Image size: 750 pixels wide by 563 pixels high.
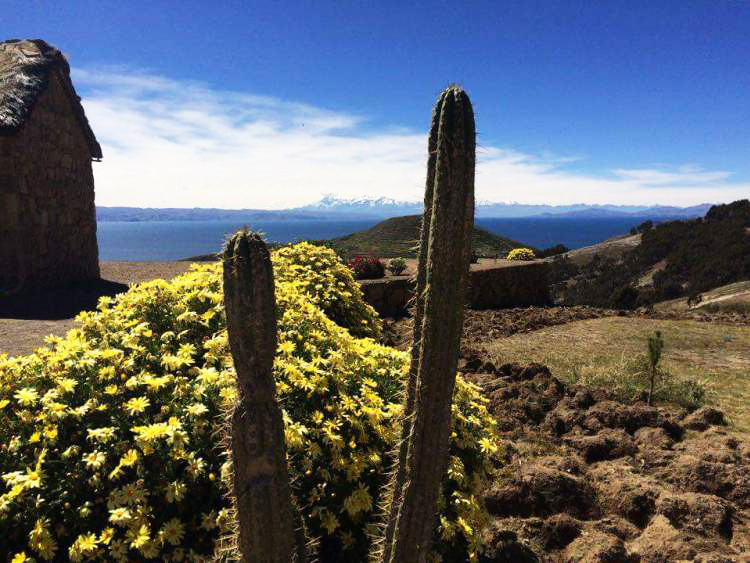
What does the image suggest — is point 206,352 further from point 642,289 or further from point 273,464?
point 642,289

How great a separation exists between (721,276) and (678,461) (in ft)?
86.1

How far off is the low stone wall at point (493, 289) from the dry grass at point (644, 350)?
2.42 metres

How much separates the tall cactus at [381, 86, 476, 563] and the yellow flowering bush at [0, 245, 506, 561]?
28 centimetres

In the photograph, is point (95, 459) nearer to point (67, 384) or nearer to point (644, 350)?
Answer: point (67, 384)

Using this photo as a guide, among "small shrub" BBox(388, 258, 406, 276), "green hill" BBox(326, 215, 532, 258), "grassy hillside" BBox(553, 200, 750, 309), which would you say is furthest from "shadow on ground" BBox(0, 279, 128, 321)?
"grassy hillside" BBox(553, 200, 750, 309)

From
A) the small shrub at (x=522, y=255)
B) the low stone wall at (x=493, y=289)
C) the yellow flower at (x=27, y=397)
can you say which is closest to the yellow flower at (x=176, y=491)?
the yellow flower at (x=27, y=397)

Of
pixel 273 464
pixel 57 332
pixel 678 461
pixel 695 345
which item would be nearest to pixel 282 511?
pixel 273 464

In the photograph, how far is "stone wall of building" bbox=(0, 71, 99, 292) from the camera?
9.83 meters

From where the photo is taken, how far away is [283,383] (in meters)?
2.87

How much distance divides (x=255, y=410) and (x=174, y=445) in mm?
772

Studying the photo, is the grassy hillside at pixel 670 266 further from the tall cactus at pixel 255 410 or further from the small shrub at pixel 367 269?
the tall cactus at pixel 255 410

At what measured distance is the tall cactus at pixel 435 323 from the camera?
1934 mm

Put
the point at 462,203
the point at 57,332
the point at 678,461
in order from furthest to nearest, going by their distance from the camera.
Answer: the point at 57,332
the point at 678,461
the point at 462,203

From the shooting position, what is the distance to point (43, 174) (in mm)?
10438
